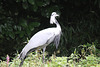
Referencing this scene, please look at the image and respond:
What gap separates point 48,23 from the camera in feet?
22.7

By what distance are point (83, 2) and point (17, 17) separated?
1793 mm

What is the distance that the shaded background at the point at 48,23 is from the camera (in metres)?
5.91

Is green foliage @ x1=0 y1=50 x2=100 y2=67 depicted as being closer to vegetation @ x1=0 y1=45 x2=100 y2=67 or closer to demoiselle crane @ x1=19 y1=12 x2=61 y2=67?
vegetation @ x1=0 y1=45 x2=100 y2=67

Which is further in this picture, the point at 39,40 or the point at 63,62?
the point at 39,40

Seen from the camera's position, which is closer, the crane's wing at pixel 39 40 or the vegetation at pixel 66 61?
the vegetation at pixel 66 61

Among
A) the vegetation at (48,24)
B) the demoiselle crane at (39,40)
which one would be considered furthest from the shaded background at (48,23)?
the demoiselle crane at (39,40)

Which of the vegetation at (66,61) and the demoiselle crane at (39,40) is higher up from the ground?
the demoiselle crane at (39,40)

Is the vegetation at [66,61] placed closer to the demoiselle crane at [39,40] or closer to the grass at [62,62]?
the grass at [62,62]

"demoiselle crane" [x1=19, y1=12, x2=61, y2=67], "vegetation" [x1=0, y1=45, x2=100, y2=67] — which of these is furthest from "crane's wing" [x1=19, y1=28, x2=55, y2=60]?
"vegetation" [x1=0, y1=45, x2=100, y2=67]

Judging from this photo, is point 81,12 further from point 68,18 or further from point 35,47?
point 35,47

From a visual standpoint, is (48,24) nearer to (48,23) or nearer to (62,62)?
(48,23)

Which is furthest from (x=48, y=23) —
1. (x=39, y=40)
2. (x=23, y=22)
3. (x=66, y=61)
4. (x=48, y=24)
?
(x=66, y=61)

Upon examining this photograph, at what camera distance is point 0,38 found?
6.09 metres

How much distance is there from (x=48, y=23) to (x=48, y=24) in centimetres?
3
